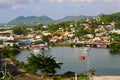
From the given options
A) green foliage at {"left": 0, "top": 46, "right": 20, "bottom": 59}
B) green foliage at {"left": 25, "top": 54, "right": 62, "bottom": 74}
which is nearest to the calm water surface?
green foliage at {"left": 0, "top": 46, "right": 20, "bottom": 59}

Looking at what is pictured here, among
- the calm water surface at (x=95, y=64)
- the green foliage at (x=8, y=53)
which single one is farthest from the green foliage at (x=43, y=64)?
the green foliage at (x=8, y=53)

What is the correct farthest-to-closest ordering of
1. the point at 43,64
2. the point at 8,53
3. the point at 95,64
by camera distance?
the point at 8,53 < the point at 95,64 < the point at 43,64

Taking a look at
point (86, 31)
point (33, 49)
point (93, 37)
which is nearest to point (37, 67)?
point (33, 49)

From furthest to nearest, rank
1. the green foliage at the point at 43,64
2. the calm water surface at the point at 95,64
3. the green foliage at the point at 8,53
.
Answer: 1. the green foliage at the point at 8,53
2. the calm water surface at the point at 95,64
3. the green foliage at the point at 43,64

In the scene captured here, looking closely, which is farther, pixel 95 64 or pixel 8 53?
pixel 8 53

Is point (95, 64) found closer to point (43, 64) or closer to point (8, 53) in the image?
point (8, 53)

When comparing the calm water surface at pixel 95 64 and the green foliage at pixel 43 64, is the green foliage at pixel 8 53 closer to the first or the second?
the calm water surface at pixel 95 64

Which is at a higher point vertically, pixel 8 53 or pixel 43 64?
pixel 43 64

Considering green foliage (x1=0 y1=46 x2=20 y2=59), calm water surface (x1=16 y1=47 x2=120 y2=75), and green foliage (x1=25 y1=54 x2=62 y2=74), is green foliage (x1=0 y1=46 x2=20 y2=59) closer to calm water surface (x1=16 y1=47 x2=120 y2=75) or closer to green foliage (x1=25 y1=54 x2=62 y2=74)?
calm water surface (x1=16 y1=47 x2=120 y2=75)

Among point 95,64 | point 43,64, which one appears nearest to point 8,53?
point 95,64

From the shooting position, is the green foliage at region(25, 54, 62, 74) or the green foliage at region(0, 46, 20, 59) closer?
the green foliage at region(25, 54, 62, 74)

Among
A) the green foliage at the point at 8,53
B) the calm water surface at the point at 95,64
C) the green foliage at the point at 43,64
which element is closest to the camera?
the green foliage at the point at 43,64

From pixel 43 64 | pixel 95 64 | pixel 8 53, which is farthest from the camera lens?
pixel 8 53
